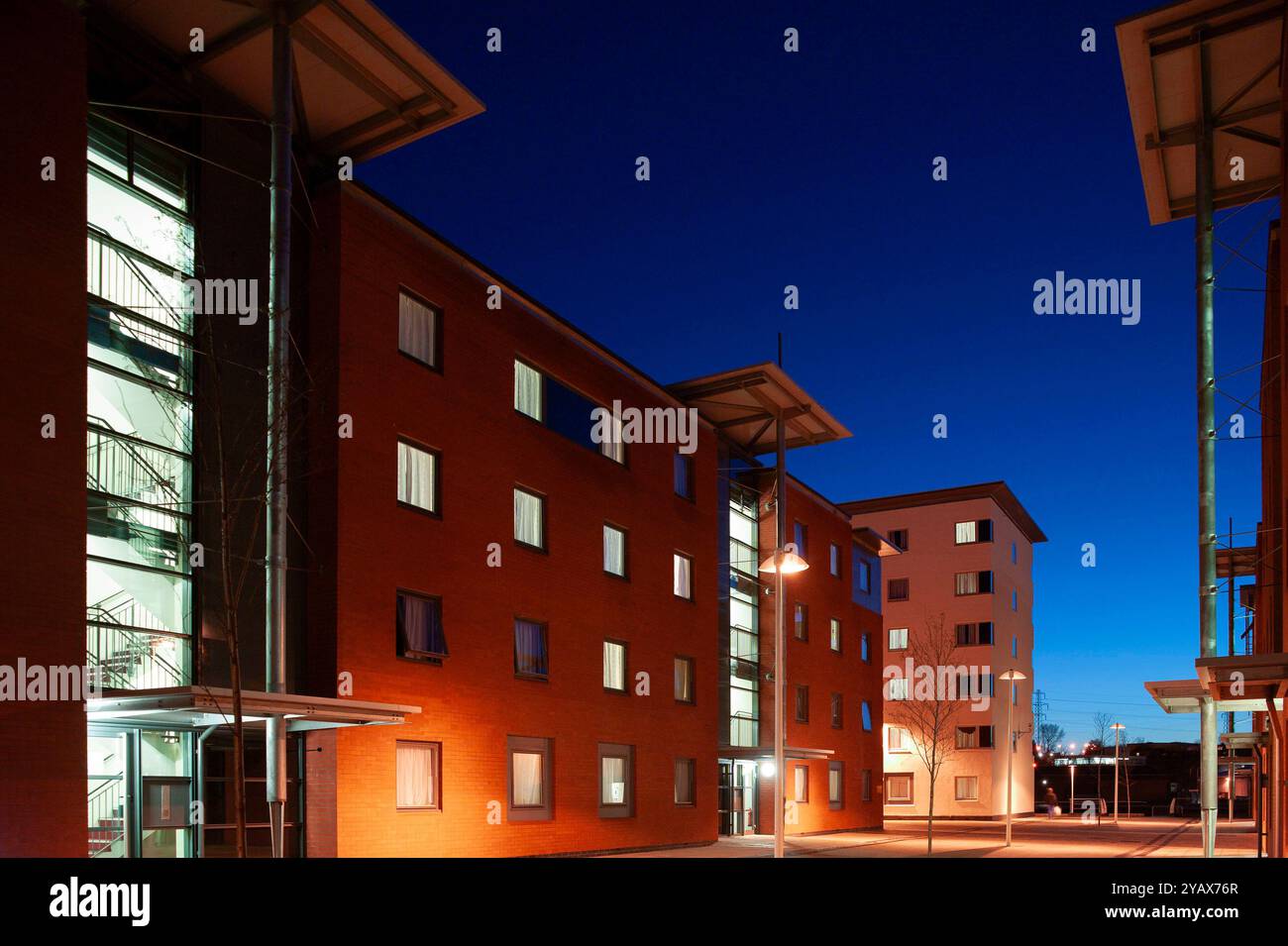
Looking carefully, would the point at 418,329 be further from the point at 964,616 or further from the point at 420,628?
the point at 964,616

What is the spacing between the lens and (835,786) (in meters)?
47.4

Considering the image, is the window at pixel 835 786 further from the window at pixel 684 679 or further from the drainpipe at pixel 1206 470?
the drainpipe at pixel 1206 470

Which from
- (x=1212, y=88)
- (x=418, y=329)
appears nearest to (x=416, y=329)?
(x=418, y=329)

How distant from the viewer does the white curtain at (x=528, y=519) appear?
88.4ft

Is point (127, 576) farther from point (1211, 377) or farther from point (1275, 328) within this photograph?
point (1275, 328)

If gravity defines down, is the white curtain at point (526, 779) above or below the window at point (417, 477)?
below

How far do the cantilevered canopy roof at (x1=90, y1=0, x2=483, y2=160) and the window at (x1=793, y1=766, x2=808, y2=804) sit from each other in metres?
28.6

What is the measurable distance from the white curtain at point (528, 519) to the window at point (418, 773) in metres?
5.65

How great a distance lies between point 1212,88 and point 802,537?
26.3 m

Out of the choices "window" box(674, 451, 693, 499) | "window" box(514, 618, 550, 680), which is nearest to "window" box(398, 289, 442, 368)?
"window" box(514, 618, 550, 680)

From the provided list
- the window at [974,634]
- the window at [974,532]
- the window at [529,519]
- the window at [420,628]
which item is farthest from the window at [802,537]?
the window at [974,532]

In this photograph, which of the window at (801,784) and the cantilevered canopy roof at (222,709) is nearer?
the cantilevered canopy roof at (222,709)
